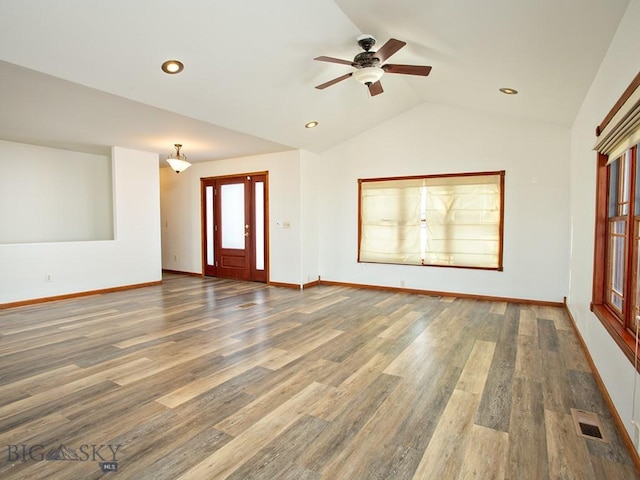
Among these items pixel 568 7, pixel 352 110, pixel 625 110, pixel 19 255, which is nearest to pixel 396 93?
pixel 352 110

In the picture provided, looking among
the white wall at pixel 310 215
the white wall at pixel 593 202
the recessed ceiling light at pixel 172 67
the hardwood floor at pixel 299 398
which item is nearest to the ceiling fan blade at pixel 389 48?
the white wall at pixel 593 202

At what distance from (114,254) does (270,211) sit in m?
2.87

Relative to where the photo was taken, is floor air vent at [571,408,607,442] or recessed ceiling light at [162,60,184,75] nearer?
floor air vent at [571,408,607,442]

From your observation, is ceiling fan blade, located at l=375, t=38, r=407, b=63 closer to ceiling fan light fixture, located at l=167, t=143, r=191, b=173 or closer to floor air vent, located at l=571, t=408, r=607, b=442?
floor air vent, located at l=571, t=408, r=607, b=442

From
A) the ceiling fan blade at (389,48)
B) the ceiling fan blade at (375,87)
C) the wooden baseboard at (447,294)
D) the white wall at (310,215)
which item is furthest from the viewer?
the white wall at (310,215)

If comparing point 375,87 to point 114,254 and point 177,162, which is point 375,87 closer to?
point 177,162

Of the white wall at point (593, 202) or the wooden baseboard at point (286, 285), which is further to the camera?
the wooden baseboard at point (286, 285)

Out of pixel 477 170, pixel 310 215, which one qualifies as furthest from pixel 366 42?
pixel 310 215

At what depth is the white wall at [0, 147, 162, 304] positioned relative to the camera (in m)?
5.30

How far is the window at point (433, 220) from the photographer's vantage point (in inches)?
216

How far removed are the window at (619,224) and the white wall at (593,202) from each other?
113 mm

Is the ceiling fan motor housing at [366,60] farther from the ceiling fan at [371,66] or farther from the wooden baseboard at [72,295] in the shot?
the wooden baseboard at [72,295]

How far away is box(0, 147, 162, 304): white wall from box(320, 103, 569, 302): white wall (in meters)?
3.48

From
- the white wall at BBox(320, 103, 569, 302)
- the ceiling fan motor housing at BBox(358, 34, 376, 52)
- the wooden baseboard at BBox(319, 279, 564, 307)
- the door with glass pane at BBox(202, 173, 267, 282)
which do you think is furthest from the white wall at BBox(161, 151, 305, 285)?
the ceiling fan motor housing at BBox(358, 34, 376, 52)
